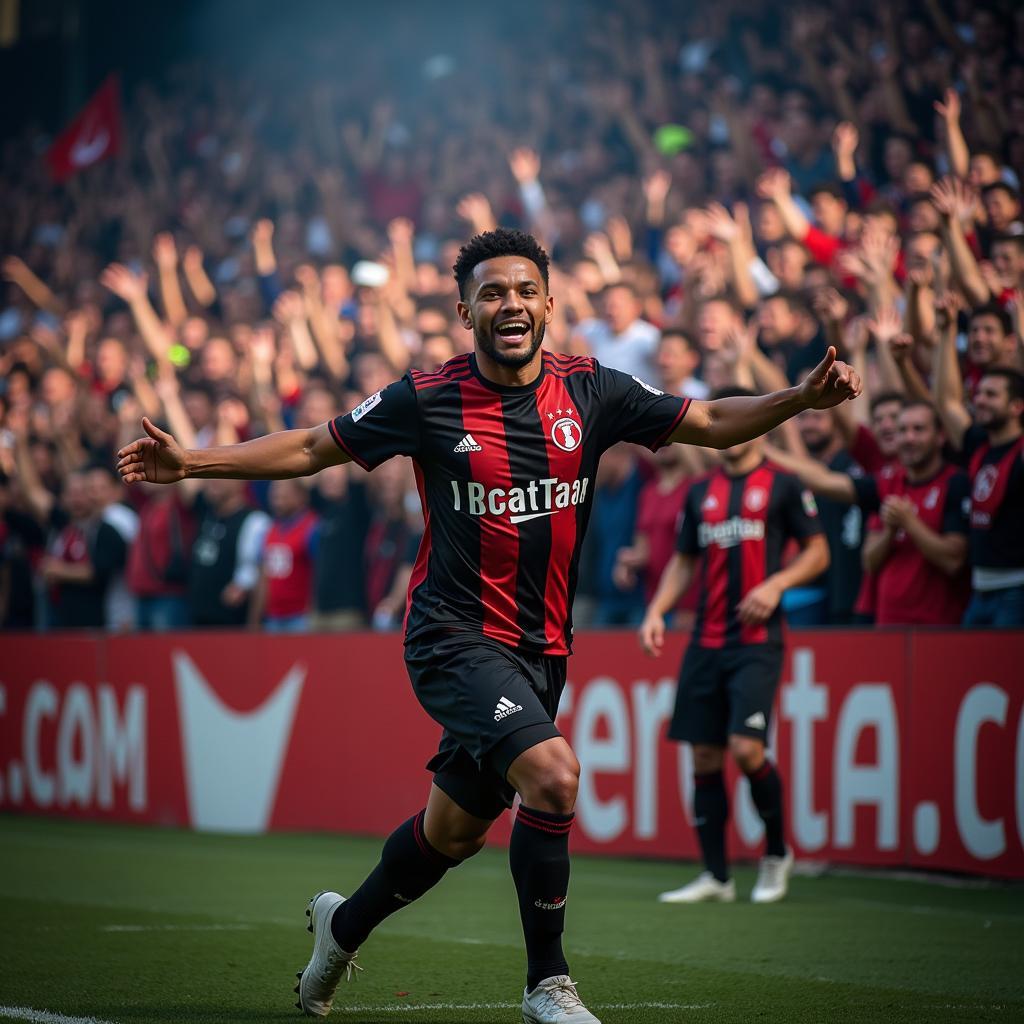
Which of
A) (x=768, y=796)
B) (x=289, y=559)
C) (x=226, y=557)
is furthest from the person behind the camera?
(x=226, y=557)

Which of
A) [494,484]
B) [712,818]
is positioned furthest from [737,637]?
[494,484]

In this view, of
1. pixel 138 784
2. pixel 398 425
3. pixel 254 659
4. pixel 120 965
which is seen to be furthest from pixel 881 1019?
pixel 138 784

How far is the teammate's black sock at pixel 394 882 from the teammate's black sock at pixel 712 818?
3.47 meters

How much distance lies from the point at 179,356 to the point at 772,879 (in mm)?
10174

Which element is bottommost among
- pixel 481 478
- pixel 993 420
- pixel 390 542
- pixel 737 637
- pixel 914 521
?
pixel 737 637

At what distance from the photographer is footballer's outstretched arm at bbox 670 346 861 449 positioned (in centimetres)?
534

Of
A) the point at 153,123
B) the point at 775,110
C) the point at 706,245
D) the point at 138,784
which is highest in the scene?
the point at 153,123

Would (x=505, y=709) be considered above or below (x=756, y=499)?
below

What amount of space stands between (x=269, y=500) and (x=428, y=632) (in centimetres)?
930

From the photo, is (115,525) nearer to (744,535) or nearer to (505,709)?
(744,535)

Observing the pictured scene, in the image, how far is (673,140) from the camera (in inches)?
635

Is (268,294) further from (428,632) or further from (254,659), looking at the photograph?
(428,632)

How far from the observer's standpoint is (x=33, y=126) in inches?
1024

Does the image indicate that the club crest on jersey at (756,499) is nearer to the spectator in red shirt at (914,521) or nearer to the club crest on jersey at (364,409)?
the spectator in red shirt at (914,521)
